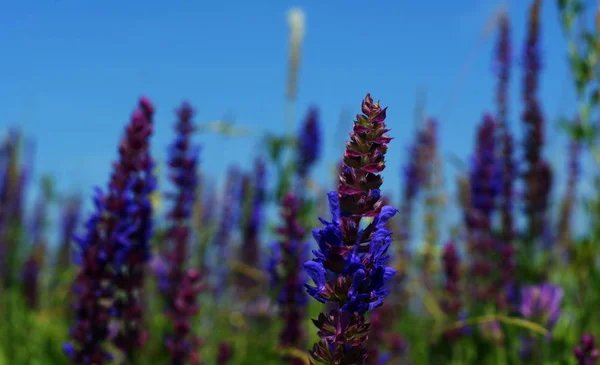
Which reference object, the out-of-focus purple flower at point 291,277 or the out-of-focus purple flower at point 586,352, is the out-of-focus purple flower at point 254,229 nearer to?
the out-of-focus purple flower at point 291,277

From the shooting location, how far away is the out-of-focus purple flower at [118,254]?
253cm

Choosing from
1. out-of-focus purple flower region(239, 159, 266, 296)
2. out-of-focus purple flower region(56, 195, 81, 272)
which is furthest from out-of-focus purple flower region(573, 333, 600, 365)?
out-of-focus purple flower region(56, 195, 81, 272)

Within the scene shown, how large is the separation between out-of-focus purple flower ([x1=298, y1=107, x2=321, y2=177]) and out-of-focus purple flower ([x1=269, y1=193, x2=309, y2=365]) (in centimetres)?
348

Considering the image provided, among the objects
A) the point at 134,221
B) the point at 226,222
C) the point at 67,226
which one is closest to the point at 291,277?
the point at 134,221

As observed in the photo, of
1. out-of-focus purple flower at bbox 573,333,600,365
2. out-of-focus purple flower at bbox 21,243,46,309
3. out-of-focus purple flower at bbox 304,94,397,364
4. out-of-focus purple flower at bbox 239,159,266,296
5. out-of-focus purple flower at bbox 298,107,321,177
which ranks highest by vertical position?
out-of-focus purple flower at bbox 298,107,321,177

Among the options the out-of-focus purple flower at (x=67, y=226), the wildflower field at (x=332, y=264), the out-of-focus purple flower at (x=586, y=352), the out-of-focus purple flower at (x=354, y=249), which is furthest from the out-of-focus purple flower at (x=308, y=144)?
the out-of-focus purple flower at (x=354, y=249)

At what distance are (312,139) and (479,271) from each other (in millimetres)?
2339

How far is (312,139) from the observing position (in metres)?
6.91

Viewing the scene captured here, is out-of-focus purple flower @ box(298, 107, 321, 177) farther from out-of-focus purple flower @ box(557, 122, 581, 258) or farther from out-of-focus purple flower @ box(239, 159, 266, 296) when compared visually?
out-of-focus purple flower @ box(557, 122, 581, 258)

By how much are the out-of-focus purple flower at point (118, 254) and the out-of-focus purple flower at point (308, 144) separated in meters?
3.87

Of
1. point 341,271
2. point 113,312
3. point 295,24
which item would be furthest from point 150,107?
point 341,271

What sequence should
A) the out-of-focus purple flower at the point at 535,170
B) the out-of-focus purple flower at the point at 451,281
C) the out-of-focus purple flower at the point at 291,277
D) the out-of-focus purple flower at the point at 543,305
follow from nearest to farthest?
the out-of-focus purple flower at the point at 291,277 → the out-of-focus purple flower at the point at 543,305 → the out-of-focus purple flower at the point at 451,281 → the out-of-focus purple flower at the point at 535,170

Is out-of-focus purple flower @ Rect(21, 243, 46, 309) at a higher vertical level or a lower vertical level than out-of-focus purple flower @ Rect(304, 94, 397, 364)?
higher

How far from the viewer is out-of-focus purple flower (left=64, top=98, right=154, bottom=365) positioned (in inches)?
99.7
